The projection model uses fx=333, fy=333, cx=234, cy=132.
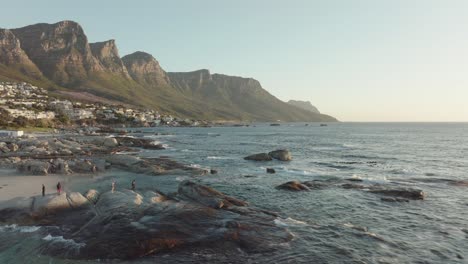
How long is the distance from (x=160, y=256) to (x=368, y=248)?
15.0 meters

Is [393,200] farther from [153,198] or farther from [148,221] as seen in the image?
[148,221]

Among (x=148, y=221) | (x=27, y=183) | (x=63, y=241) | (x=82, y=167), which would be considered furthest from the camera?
(x=82, y=167)

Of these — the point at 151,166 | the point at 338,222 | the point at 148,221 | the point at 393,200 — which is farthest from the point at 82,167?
the point at 393,200

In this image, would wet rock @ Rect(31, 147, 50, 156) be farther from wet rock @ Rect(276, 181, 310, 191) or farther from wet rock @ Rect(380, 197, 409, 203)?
wet rock @ Rect(380, 197, 409, 203)

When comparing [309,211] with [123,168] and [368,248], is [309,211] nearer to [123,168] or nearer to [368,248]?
[368,248]

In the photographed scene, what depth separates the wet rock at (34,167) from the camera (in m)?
49.1

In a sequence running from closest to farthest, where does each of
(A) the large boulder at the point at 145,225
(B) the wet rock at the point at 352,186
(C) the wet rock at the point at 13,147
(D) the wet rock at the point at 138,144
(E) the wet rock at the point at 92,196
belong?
(A) the large boulder at the point at 145,225 < (E) the wet rock at the point at 92,196 < (B) the wet rock at the point at 352,186 < (C) the wet rock at the point at 13,147 < (D) the wet rock at the point at 138,144

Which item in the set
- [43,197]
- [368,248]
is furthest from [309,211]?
[43,197]

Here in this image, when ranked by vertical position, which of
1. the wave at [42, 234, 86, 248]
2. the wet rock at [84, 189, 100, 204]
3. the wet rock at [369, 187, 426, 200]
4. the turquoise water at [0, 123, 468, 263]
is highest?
the wet rock at [84, 189, 100, 204]

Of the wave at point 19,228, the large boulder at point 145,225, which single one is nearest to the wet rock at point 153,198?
the large boulder at point 145,225

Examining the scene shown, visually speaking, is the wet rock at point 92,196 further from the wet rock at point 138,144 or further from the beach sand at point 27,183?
the wet rock at point 138,144

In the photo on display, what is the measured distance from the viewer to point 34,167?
49.5m

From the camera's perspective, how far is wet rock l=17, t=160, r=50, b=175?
4909cm

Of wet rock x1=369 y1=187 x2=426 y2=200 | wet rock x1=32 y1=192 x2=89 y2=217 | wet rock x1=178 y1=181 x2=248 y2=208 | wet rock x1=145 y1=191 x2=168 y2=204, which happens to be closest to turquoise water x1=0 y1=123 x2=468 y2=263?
wet rock x1=369 y1=187 x2=426 y2=200
